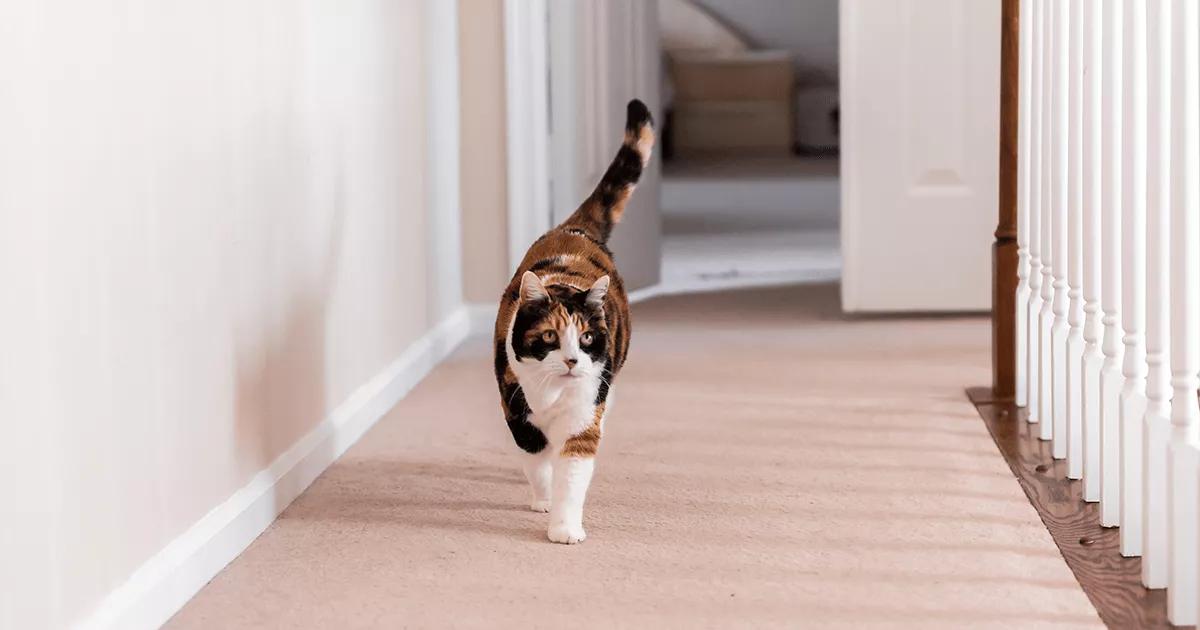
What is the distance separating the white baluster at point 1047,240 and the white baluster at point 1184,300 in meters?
0.70

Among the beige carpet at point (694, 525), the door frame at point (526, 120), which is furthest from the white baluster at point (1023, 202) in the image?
the door frame at point (526, 120)

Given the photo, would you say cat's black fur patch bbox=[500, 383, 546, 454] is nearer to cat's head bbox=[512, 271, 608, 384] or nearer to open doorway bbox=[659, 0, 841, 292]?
cat's head bbox=[512, 271, 608, 384]

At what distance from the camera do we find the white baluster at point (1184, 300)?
1.54m

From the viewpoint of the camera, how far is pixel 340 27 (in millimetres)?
2545

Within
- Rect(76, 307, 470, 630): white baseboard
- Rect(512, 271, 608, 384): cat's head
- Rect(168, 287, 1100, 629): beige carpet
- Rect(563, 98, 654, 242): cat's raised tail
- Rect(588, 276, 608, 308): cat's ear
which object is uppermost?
Rect(563, 98, 654, 242): cat's raised tail

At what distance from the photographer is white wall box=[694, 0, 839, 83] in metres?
8.27

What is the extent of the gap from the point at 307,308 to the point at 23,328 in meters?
0.97

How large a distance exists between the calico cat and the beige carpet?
0.23 feet

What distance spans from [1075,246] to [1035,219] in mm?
349

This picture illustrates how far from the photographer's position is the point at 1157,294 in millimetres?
1660

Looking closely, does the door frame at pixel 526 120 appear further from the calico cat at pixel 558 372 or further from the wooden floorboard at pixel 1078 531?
the calico cat at pixel 558 372

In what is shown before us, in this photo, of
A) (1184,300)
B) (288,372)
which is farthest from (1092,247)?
(288,372)

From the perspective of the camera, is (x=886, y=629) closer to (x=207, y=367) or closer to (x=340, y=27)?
(x=207, y=367)

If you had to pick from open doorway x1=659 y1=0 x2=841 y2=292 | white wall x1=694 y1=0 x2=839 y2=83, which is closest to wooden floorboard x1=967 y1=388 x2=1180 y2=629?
open doorway x1=659 y1=0 x2=841 y2=292
